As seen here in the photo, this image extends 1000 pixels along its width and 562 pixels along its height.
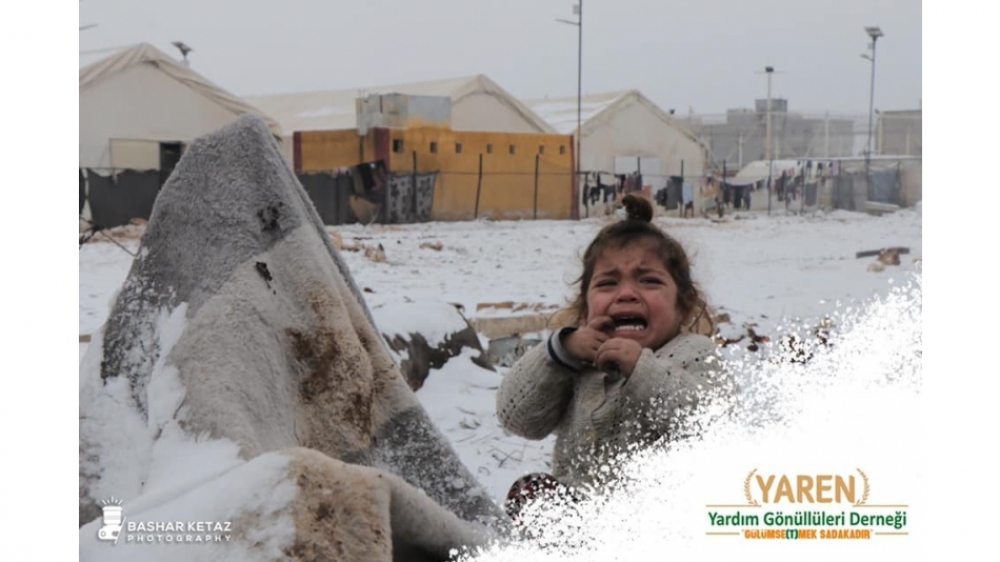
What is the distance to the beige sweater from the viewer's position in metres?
1.47

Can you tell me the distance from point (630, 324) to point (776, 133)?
866 mm

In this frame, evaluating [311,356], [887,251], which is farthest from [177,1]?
[887,251]

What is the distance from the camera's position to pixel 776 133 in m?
2.26

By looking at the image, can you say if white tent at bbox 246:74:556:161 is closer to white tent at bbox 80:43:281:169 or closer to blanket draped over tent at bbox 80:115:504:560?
white tent at bbox 80:43:281:169

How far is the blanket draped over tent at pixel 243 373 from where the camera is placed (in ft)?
3.83

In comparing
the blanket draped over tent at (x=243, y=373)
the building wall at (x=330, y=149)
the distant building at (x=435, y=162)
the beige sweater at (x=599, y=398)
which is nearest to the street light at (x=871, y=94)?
the beige sweater at (x=599, y=398)

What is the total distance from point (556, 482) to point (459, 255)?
148 centimetres

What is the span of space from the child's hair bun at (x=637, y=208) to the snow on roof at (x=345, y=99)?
25.1 inches

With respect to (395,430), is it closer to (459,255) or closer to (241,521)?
(241,521)

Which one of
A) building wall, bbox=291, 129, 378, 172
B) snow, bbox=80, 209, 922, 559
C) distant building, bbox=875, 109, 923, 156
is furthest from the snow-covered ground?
building wall, bbox=291, 129, 378, 172

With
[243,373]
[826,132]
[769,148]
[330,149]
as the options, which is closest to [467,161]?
[330,149]

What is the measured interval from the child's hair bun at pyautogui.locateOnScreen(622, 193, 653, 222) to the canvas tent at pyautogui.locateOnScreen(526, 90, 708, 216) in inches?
19.8

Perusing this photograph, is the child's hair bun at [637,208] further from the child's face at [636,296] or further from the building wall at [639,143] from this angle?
the building wall at [639,143]

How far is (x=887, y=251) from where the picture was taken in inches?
80.1
